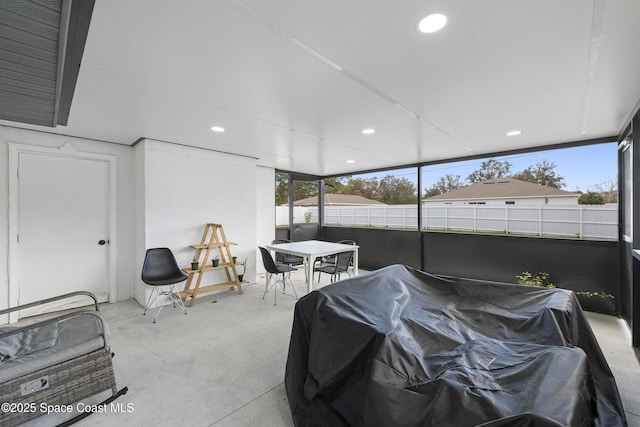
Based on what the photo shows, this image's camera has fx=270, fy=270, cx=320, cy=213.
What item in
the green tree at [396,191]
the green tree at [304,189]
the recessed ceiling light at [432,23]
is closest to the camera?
the recessed ceiling light at [432,23]

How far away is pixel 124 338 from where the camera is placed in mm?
2906

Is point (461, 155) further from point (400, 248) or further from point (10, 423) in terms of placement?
point (10, 423)

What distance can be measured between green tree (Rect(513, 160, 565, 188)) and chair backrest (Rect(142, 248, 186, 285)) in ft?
17.8

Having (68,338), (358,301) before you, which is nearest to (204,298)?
(68,338)

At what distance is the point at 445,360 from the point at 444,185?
14.3 ft

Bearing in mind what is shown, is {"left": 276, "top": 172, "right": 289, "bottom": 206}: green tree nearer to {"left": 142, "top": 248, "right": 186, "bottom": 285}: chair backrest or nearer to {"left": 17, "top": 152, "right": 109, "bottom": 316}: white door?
{"left": 142, "top": 248, "right": 186, "bottom": 285}: chair backrest

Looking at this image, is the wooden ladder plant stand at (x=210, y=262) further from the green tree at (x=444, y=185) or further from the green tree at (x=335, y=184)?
the green tree at (x=444, y=185)

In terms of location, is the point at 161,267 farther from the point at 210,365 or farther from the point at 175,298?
the point at 210,365

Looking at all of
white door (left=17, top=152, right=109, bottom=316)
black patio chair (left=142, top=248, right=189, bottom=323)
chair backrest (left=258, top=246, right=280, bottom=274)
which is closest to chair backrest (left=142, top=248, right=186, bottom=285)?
black patio chair (left=142, top=248, right=189, bottom=323)

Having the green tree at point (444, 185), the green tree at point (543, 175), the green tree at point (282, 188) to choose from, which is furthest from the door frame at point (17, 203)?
the green tree at point (543, 175)

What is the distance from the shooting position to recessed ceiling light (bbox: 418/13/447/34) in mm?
1413

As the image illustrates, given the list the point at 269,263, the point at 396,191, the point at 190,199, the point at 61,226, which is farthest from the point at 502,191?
the point at 61,226

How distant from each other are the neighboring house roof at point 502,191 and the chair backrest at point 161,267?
4743mm

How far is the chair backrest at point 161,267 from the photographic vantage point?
3.59m
